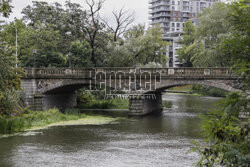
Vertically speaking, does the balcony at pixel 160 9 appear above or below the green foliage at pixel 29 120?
above

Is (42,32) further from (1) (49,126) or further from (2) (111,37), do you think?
(1) (49,126)

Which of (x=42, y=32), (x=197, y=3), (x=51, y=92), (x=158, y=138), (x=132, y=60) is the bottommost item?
(x=158, y=138)

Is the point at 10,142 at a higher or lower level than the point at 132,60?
lower

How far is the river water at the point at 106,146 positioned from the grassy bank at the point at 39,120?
6.36 ft

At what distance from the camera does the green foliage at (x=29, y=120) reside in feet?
94.4

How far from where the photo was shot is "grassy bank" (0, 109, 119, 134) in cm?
2889

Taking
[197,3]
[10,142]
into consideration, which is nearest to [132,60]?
[10,142]

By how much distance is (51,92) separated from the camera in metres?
43.1

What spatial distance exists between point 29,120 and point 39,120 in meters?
1.27

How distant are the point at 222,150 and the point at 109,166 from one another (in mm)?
10224

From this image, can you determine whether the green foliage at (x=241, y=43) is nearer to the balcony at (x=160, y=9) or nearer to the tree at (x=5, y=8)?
the tree at (x=5, y=8)

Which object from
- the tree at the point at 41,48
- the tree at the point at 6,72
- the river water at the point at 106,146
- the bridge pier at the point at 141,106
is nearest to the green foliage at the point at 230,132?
the river water at the point at 106,146

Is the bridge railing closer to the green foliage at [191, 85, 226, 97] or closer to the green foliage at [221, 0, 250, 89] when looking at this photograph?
the green foliage at [221, 0, 250, 89]
